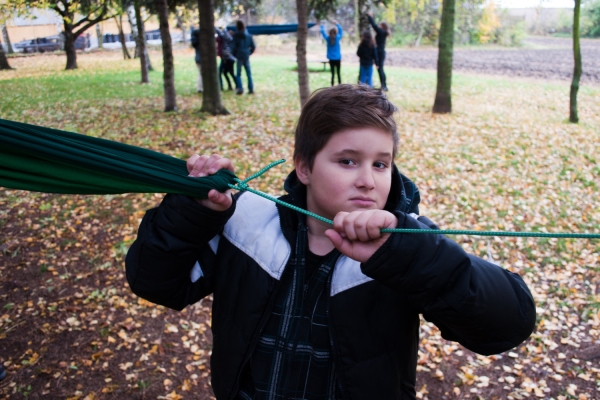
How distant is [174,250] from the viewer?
1441 mm

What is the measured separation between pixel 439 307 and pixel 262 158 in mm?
6176

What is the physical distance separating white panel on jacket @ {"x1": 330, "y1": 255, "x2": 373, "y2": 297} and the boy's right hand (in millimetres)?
372

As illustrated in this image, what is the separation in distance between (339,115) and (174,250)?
2.01 ft

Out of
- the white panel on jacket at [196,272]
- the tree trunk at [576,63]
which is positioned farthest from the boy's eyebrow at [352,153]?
the tree trunk at [576,63]

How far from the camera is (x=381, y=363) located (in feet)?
4.56

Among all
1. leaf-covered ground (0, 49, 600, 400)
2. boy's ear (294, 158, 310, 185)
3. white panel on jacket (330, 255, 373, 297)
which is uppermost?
boy's ear (294, 158, 310, 185)

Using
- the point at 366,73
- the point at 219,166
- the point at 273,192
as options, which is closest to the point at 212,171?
the point at 219,166

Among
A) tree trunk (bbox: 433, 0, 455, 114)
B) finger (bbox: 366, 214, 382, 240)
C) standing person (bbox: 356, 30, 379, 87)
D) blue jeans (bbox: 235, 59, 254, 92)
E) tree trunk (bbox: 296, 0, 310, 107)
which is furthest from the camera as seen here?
blue jeans (bbox: 235, 59, 254, 92)

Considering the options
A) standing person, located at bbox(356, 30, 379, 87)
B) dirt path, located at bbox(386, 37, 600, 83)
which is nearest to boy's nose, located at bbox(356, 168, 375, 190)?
standing person, located at bbox(356, 30, 379, 87)

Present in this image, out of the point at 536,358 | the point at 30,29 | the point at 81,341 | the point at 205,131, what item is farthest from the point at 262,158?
the point at 30,29

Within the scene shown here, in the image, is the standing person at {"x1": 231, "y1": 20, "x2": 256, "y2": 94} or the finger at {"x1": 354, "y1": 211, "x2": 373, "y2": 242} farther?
the standing person at {"x1": 231, "y1": 20, "x2": 256, "y2": 94}

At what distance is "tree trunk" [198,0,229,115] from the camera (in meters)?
9.16

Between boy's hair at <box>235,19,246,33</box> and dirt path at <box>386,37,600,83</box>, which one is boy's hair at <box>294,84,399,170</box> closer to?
boy's hair at <box>235,19,246,33</box>

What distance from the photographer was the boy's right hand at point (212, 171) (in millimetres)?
1423
